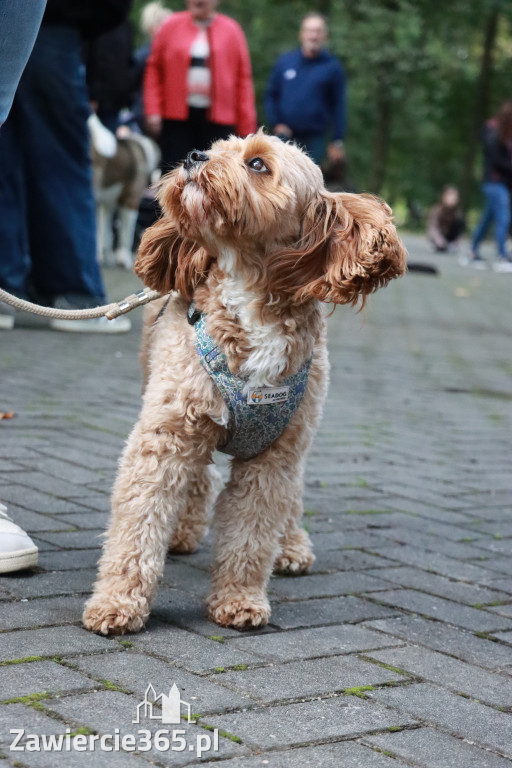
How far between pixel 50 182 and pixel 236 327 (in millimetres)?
4994

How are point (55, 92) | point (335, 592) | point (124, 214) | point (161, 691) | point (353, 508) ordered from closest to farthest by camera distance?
point (161, 691), point (335, 592), point (353, 508), point (55, 92), point (124, 214)

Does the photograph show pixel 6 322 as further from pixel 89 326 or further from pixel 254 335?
pixel 254 335

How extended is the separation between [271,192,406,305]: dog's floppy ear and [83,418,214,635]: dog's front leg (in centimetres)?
57

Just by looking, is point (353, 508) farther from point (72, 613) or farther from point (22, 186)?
point (22, 186)

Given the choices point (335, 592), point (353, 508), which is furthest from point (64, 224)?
point (335, 592)

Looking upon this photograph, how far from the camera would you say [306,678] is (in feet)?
9.40

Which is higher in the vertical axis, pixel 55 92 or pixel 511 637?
pixel 55 92

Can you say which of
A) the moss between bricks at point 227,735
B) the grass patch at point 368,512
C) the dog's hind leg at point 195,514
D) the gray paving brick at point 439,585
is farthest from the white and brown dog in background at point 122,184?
the moss between bricks at point 227,735

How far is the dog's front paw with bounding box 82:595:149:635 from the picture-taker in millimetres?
3021

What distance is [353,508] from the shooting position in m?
4.75

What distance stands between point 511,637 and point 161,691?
1.26m

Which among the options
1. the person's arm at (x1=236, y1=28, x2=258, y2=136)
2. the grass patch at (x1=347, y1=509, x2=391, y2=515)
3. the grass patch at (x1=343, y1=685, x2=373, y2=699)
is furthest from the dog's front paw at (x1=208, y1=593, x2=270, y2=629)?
the person's arm at (x1=236, y1=28, x2=258, y2=136)

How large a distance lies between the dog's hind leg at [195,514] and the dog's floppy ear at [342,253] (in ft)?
3.28

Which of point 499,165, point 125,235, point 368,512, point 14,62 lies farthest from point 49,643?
point 499,165
